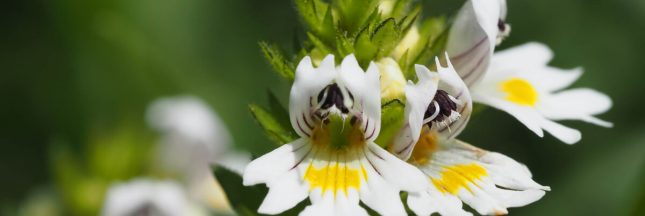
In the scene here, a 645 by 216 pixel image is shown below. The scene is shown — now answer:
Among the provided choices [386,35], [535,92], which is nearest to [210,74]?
[535,92]

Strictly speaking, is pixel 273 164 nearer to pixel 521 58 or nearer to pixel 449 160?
pixel 449 160

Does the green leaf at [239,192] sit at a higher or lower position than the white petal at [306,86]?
lower

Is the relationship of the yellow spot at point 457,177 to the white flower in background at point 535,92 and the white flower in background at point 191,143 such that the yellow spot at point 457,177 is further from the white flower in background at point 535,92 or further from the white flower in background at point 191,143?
the white flower in background at point 191,143

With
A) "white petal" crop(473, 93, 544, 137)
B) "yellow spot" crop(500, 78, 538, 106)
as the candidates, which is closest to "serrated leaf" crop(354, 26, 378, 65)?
"white petal" crop(473, 93, 544, 137)

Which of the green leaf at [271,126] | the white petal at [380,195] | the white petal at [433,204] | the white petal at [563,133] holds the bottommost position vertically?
the white petal at [563,133]

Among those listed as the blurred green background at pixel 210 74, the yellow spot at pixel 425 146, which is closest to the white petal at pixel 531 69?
the yellow spot at pixel 425 146

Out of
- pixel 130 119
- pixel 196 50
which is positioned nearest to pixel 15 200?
pixel 130 119

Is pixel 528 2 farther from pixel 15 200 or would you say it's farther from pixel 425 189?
pixel 425 189
